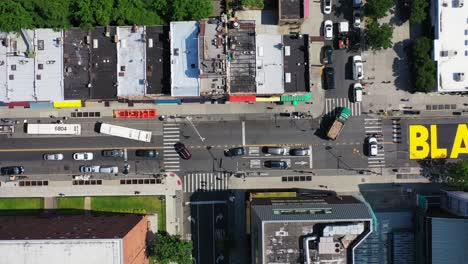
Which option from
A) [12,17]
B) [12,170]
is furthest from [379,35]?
[12,170]

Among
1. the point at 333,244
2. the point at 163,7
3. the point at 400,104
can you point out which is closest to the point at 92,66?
the point at 163,7

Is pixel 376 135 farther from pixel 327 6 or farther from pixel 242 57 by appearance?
pixel 242 57

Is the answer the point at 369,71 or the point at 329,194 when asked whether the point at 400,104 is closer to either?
the point at 369,71

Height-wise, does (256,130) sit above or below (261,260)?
above

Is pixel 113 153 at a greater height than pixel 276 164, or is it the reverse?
pixel 113 153

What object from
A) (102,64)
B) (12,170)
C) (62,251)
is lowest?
(62,251)

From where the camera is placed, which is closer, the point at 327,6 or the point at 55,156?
the point at 327,6

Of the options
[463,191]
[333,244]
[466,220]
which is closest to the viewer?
[333,244]
